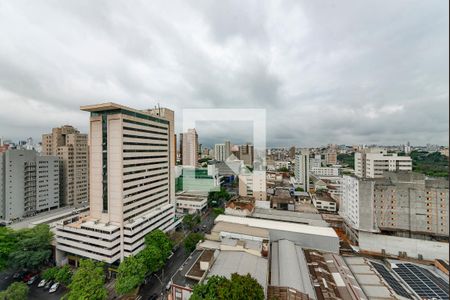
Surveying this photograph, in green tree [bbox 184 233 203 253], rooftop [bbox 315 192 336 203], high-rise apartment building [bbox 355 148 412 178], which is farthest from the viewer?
rooftop [bbox 315 192 336 203]

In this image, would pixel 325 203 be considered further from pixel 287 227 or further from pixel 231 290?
pixel 231 290

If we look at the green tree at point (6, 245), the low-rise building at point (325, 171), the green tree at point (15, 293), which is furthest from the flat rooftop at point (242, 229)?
the low-rise building at point (325, 171)

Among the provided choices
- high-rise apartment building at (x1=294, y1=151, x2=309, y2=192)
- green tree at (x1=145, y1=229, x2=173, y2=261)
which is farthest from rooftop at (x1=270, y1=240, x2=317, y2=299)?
high-rise apartment building at (x1=294, y1=151, x2=309, y2=192)

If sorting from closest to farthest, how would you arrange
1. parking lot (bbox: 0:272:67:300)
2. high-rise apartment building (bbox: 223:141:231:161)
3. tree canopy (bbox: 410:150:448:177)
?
tree canopy (bbox: 410:150:448:177)
parking lot (bbox: 0:272:67:300)
high-rise apartment building (bbox: 223:141:231:161)

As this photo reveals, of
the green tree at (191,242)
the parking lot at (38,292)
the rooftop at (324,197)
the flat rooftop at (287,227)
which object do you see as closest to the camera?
the parking lot at (38,292)

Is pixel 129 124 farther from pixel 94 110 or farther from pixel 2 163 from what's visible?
pixel 2 163

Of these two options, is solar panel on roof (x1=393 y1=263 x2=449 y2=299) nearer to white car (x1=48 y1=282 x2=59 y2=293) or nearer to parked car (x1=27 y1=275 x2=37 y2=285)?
white car (x1=48 y1=282 x2=59 y2=293)

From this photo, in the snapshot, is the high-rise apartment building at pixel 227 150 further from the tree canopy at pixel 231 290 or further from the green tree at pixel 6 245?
the tree canopy at pixel 231 290

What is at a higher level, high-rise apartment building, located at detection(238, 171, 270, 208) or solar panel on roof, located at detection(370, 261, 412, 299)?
high-rise apartment building, located at detection(238, 171, 270, 208)
